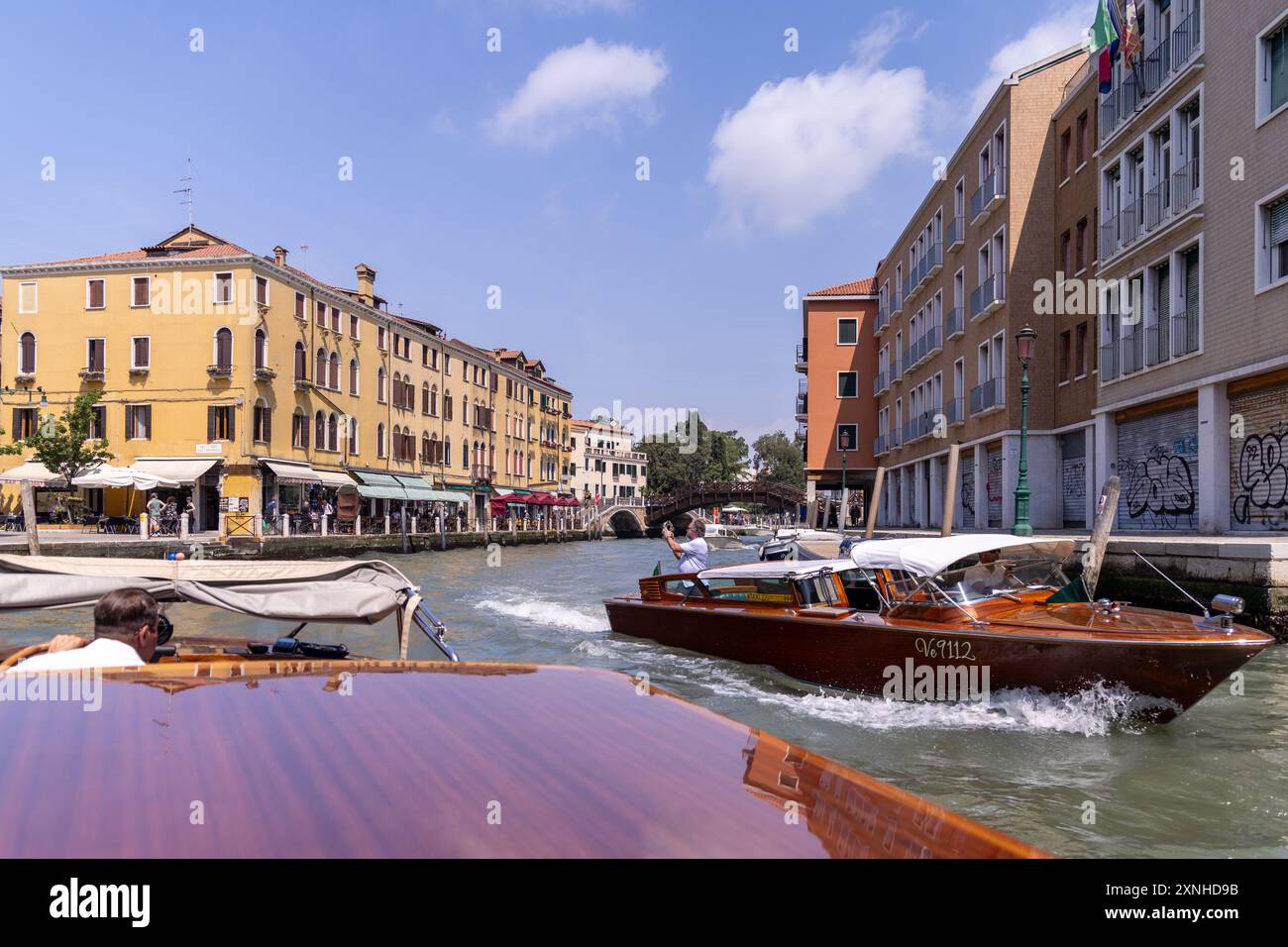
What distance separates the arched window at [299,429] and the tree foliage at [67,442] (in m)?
7.09

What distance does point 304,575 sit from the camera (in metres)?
5.50

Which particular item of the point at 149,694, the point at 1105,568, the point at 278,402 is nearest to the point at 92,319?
the point at 278,402

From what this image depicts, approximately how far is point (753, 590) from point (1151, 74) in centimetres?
1386

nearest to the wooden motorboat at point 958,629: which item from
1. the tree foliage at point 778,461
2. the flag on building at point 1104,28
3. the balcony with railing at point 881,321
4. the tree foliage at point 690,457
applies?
the flag on building at point 1104,28

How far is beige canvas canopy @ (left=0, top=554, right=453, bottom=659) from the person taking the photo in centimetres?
514

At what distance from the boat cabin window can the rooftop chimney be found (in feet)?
123

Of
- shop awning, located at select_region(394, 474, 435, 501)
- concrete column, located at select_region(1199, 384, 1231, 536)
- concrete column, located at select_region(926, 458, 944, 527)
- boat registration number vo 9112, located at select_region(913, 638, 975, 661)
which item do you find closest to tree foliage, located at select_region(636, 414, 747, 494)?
shop awning, located at select_region(394, 474, 435, 501)

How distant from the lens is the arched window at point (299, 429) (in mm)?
36375

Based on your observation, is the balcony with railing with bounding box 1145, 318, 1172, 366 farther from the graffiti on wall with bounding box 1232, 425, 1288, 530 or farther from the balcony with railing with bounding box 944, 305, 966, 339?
the balcony with railing with bounding box 944, 305, 966, 339

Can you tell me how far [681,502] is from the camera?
68062 mm

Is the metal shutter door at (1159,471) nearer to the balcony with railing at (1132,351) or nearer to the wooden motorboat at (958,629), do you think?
the balcony with railing at (1132,351)

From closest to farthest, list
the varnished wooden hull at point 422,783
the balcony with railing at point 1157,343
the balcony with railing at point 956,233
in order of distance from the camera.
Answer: the varnished wooden hull at point 422,783
the balcony with railing at point 1157,343
the balcony with railing at point 956,233

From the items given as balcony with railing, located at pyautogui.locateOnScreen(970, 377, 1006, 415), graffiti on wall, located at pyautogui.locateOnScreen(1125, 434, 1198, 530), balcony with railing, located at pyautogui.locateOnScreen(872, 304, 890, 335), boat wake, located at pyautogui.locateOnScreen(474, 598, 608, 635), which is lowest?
boat wake, located at pyautogui.locateOnScreen(474, 598, 608, 635)
